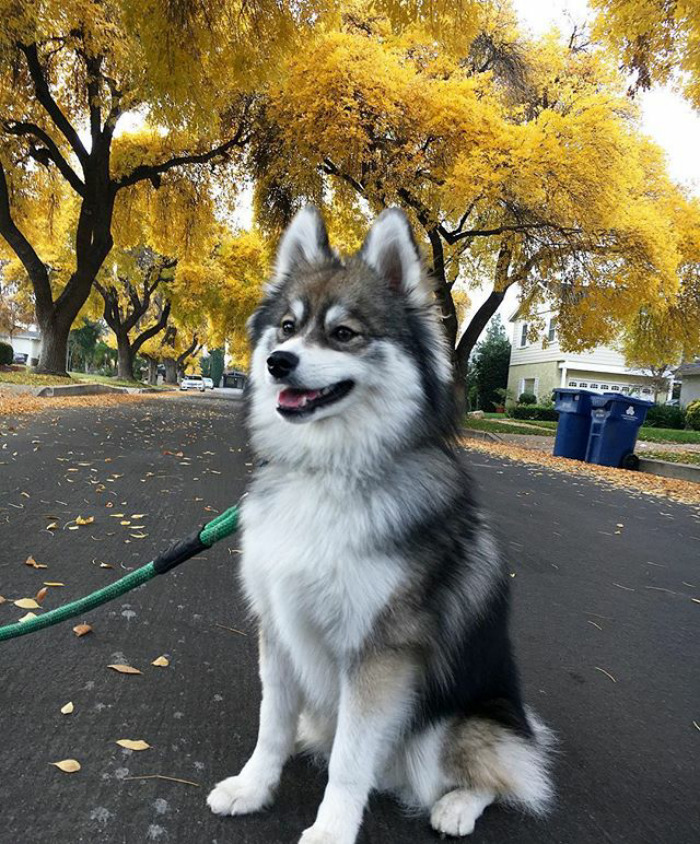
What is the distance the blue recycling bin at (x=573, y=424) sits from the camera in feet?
51.2

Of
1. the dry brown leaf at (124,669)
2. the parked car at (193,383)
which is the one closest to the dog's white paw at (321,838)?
the dry brown leaf at (124,669)

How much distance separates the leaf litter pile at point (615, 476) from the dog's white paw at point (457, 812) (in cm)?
891

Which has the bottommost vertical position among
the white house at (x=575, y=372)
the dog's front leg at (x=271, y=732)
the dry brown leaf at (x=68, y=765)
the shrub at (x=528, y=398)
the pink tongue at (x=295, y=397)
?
the dry brown leaf at (x=68, y=765)

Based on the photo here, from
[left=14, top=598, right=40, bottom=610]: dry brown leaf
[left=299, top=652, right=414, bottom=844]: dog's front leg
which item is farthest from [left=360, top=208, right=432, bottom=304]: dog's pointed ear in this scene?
[left=14, top=598, right=40, bottom=610]: dry brown leaf

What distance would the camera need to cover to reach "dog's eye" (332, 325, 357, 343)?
2.39 meters

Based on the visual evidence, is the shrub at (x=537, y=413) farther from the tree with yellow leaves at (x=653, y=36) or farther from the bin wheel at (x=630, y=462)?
the tree with yellow leaves at (x=653, y=36)

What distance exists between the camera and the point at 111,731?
7.62 ft

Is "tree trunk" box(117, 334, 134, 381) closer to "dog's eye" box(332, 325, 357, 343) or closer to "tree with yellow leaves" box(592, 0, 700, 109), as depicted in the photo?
"tree with yellow leaves" box(592, 0, 700, 109)

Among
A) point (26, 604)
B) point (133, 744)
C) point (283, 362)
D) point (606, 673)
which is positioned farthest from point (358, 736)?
point (26, 604)

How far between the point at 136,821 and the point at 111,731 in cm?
51

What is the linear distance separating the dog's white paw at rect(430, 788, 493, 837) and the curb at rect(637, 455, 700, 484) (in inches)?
524

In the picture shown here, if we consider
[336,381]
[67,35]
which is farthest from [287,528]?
[67,35]

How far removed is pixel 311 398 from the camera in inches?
89.0

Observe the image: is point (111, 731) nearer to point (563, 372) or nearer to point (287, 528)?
point (287, 528)
